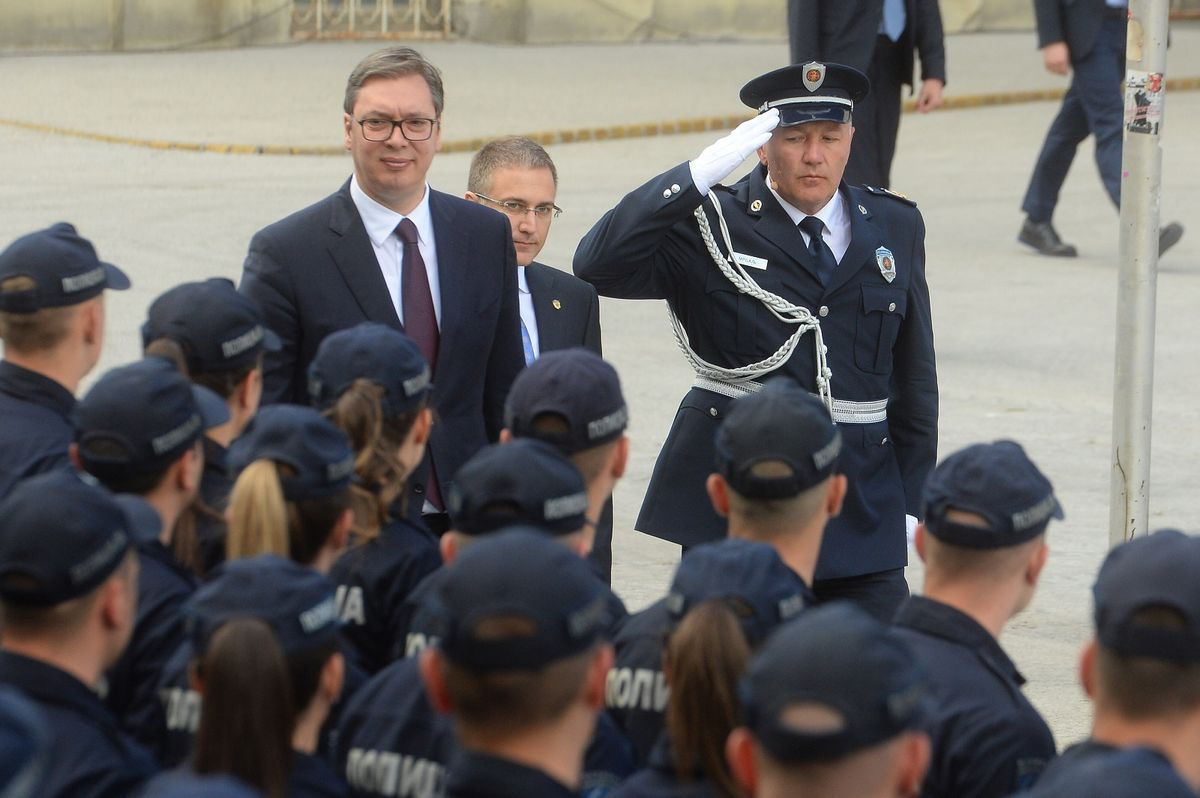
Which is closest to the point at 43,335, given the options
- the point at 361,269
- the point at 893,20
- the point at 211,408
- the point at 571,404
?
the point at 211,408

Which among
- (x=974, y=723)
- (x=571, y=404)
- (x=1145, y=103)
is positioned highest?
(x=1145, y=103)

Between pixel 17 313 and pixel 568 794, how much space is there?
206 centimetres

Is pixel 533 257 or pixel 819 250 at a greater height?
pixel 819 250

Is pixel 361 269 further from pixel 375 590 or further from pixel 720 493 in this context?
pixel 720 493

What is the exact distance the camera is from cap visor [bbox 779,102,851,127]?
480cm

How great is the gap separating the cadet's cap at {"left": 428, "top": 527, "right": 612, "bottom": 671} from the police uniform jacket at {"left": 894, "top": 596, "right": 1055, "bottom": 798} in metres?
0.62

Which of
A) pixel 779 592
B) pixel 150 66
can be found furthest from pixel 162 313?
pixel 150 66

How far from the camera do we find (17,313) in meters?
4.14

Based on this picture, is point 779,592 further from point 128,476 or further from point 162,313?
Result: point 162,313

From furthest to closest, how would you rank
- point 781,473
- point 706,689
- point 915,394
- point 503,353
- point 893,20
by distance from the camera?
1. point 893,20
2. point 915,394
3. point 503,353
4. point 781,473
5. point 706,689

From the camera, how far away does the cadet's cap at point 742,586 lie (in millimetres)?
2945

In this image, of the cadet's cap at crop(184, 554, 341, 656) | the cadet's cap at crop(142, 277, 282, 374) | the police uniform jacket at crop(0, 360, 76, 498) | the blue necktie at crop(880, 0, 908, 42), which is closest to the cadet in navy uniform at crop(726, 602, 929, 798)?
the cadet's cap at crop(184, 554, 341, 656)

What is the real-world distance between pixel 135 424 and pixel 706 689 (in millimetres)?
1261

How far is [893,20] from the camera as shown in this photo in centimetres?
804
